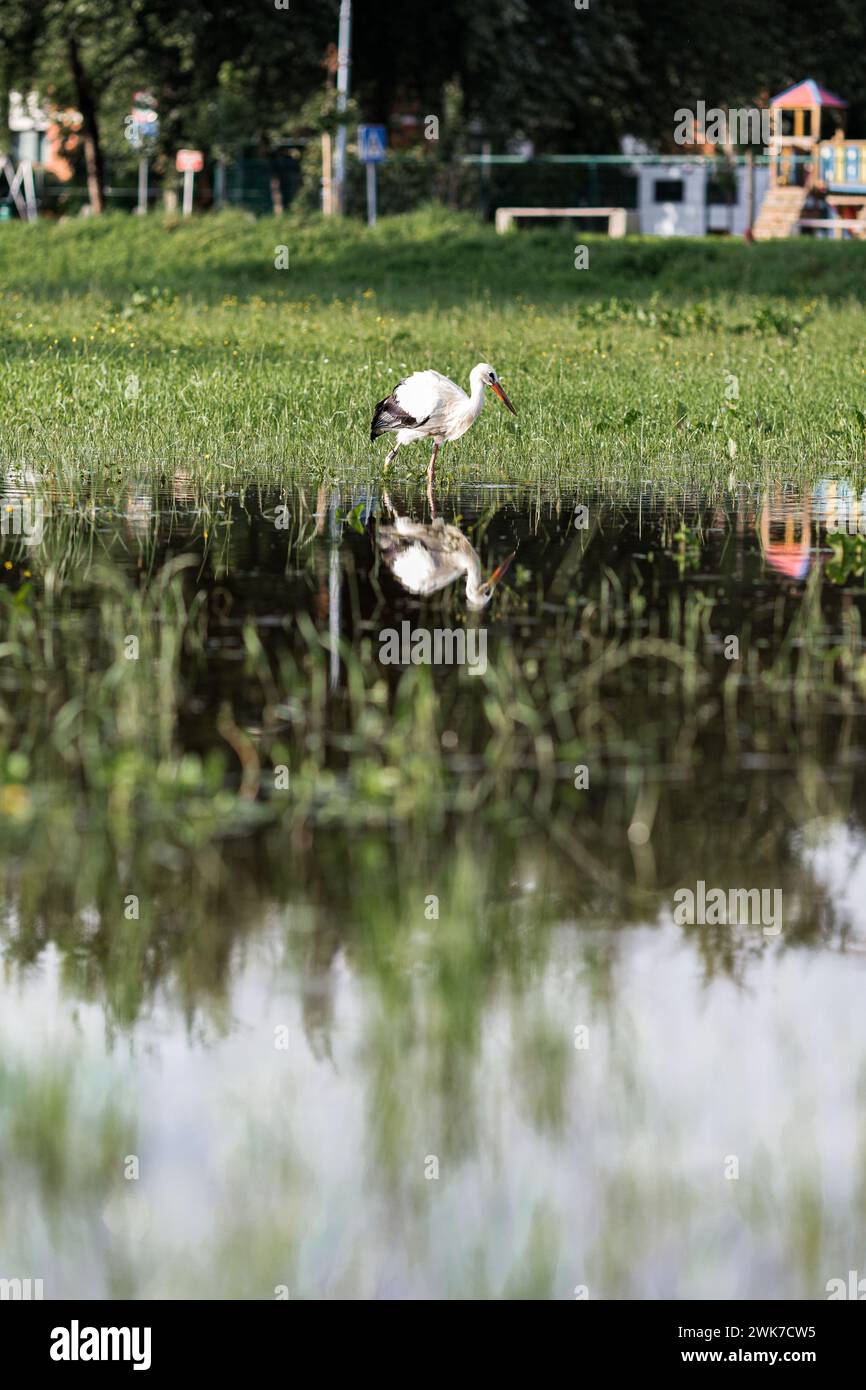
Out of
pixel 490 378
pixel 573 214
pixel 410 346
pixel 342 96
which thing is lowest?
pixel 410 346

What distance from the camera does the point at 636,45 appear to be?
53.5 m

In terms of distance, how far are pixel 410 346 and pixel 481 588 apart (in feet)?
44.9

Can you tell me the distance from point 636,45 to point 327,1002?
51.1m

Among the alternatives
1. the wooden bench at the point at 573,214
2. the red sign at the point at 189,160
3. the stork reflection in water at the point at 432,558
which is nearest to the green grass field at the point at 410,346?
the stork reflection in water at the point at 432,558

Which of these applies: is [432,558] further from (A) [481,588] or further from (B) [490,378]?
(B) [490,378]

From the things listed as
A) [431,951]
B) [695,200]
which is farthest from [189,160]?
[431,951]

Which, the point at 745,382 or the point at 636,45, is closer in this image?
the point at 745,382

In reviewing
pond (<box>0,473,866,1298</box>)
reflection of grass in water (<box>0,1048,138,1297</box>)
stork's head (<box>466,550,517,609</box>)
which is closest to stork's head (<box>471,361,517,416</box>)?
stork's head (<box>466,550,517,609</box>)

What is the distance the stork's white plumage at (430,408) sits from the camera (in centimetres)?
1444

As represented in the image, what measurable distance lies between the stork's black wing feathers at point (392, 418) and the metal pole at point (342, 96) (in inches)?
1260

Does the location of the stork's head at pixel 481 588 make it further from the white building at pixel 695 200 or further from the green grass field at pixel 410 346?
the white building at pixel 695 200

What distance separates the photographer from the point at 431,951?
5641 millimetres
